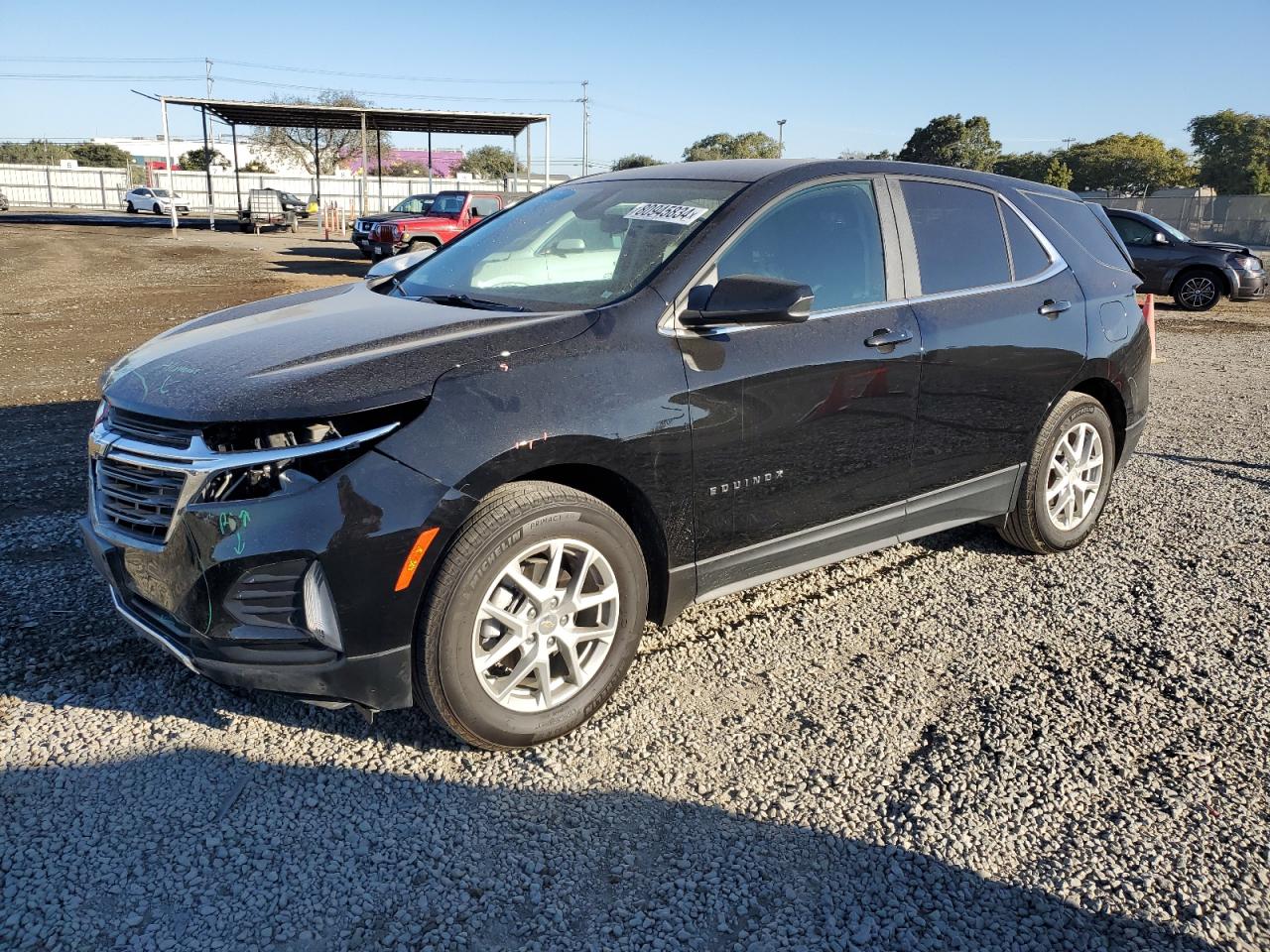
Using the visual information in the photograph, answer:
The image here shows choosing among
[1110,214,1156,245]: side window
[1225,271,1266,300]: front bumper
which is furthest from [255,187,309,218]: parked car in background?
[1225,271,1266,300]: front bumper

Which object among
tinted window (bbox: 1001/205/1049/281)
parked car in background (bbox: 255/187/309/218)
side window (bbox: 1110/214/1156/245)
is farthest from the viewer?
parked car in background (bbox: 255/187/309/218)

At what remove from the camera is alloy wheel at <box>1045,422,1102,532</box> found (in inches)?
177

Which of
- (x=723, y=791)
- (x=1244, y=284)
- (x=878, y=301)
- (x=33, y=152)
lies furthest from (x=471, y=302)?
(x=33, y=152)

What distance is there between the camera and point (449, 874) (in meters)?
2.39

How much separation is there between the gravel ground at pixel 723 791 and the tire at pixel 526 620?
0.49 feet

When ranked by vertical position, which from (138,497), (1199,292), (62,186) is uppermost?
(62,186)

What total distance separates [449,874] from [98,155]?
113847 millimetres

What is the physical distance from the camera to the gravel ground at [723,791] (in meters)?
2.25

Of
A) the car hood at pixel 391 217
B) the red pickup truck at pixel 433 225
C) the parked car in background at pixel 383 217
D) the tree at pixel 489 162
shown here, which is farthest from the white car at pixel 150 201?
the tree at pixel 489 162

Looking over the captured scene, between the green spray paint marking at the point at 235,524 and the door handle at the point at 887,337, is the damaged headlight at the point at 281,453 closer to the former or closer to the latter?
the green spray paint marking at the point at 235,524

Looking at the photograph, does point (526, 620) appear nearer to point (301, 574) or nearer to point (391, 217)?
point (301, 574)

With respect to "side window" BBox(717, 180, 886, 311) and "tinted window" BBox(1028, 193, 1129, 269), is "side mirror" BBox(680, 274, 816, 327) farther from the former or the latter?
"tinted window" BBox(1028, 193, 1129, 269)

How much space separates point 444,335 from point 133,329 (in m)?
9.71

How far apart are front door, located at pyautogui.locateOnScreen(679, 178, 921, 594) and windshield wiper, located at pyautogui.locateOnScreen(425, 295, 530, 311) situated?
68cm
